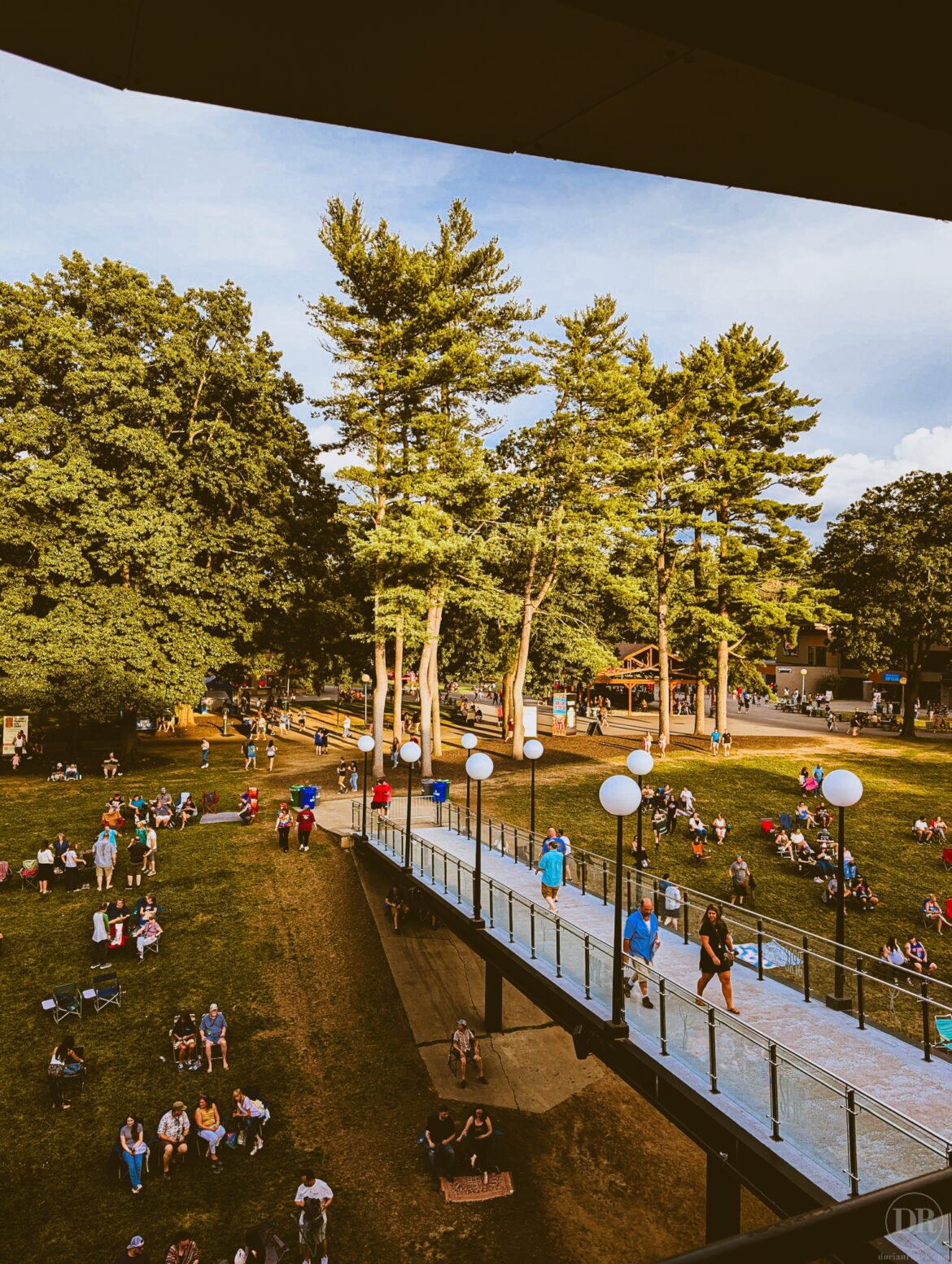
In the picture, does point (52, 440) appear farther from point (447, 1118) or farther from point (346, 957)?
point (447, 1118)

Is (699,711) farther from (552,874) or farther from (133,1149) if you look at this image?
(133,1149)

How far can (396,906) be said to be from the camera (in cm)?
1969

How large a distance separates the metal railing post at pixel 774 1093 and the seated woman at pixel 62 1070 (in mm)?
12366

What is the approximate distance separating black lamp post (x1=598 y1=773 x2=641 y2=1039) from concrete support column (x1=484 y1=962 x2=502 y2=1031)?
279 inches

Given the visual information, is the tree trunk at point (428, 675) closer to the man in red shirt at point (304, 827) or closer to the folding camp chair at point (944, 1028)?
the man in red shirt at point (304, 827)

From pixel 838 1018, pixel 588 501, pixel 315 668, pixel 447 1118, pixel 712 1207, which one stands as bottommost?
pixel 447 1118

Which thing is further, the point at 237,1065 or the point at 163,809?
the point at 163,809

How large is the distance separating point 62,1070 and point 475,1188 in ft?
25.5

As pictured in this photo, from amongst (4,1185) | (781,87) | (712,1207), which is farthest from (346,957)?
(781,87)

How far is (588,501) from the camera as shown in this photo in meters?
31.3

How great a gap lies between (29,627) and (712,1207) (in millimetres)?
27352

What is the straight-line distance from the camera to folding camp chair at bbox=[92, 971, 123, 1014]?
1560 centimetres

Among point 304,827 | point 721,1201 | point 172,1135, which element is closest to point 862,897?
point 721,1201

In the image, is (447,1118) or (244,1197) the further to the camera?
(447,1118)
